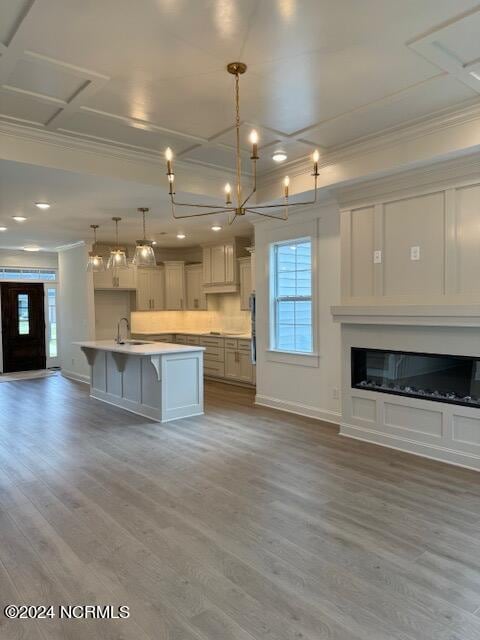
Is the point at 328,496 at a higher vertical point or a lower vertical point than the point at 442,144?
lower

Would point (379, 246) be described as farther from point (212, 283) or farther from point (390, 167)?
point (212, 283)

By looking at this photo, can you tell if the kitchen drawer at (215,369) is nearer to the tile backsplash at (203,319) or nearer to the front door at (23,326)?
the tile backsplash at (203,319)

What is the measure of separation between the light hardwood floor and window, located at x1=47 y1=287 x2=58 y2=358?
589cm

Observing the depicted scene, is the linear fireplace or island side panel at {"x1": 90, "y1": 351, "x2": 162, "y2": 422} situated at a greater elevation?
the linear fireplace

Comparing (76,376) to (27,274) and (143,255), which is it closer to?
(27,274)

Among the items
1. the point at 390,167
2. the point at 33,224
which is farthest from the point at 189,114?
the point at 33,224

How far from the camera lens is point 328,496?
330 centimetres

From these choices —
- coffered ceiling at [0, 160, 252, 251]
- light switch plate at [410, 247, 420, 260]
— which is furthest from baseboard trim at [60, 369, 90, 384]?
light switch plate at [410, 247, 420, 260]

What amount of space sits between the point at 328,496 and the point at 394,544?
71 cm

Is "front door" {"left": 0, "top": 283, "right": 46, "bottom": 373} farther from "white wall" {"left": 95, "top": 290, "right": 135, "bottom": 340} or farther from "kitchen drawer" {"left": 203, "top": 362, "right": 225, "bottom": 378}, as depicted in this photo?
"kitchen drawer" {"left": 203, "top": 362, "right": 225, "bottom": 378}

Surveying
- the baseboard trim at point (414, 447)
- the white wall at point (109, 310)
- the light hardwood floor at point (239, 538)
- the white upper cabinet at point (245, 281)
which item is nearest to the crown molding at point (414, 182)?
the baseboard trim at point (414, 447)

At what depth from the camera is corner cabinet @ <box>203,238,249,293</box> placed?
8.10 metres

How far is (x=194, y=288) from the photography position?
9.45m

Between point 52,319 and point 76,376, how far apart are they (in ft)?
7.26
